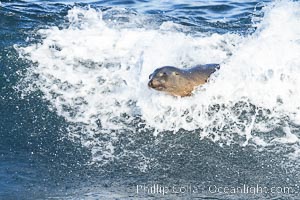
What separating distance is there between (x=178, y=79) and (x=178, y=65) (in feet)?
4.16

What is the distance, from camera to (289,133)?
717 cm

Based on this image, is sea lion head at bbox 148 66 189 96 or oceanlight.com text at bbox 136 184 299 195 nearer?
oceanlight.com text at bbox 136 184 299 195

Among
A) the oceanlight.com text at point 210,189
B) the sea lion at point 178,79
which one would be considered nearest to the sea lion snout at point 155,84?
the sea lion at point 178,79

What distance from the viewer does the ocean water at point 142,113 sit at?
6074mm

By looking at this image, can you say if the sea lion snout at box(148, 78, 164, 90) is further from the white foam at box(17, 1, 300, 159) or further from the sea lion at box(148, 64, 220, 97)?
the white foam at box(17, 1, 300, 159)

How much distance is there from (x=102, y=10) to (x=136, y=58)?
12.9ft

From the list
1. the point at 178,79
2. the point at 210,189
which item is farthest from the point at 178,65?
the point at 210,189

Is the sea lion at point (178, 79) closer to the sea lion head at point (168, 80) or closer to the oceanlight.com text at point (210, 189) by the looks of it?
the sea lion head at point (168, 80)

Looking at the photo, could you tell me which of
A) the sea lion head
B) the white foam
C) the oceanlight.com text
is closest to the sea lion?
the sea lion head

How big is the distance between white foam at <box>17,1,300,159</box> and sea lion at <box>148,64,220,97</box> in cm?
11

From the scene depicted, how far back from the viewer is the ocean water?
6074mm

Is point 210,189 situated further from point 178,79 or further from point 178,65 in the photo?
point 178,65

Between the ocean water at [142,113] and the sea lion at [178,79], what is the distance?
0.38ft

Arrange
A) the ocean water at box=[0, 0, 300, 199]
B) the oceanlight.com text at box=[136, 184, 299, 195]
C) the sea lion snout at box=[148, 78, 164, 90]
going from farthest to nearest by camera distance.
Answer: the sea lion snout at box=[148, 78, 164, 90] < the ocean water at box=[0, 0, 300, 199] < the oceanlight.com text at box=[136, 184, 299, 195]
